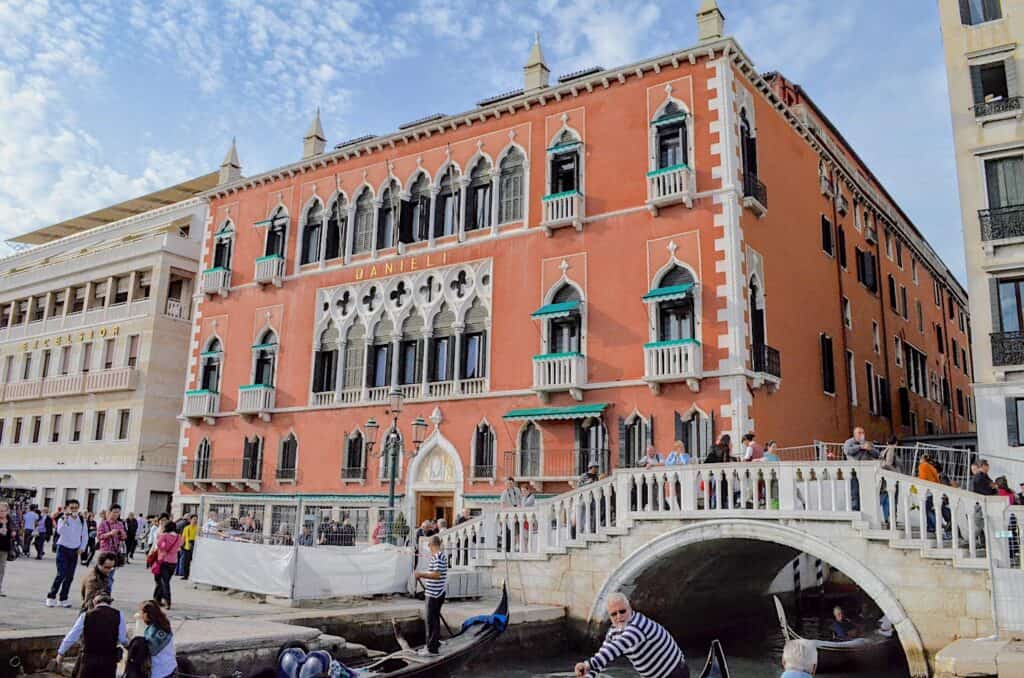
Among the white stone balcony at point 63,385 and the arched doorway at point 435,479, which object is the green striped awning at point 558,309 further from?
the white stone balcony at point 63,385

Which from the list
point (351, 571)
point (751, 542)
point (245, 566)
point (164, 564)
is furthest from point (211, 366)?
point (751, 542)

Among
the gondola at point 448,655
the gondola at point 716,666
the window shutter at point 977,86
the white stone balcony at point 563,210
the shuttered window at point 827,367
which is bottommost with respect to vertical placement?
the gondola at point 448,655

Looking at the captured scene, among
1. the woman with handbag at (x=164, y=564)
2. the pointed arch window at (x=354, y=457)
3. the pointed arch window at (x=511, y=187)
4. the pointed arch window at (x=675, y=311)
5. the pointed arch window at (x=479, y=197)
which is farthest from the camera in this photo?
the pointed arch window at (x=354, y=457)

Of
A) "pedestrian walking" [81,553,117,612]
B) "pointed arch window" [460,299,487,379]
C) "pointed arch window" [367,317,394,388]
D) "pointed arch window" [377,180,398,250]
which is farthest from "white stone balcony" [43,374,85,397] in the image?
"pedestrian walking" [81,553,117,612]

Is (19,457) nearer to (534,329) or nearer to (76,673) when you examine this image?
(534,329)

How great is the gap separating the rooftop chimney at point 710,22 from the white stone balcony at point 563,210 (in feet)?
14.3

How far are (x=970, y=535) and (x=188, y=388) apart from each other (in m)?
22.0

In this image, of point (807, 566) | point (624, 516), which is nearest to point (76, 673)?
point (624, 516)

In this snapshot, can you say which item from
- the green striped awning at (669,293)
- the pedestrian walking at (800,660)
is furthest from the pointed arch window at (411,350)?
the pedestrian walking at (800,660)

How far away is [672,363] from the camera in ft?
57.3

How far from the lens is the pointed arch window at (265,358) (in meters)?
24.7

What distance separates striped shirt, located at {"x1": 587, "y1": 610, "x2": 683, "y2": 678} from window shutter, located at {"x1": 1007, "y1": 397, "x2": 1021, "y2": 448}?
12.8 m

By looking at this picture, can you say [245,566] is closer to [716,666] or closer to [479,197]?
[716,666]

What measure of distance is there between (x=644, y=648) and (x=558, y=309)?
42.7ft
